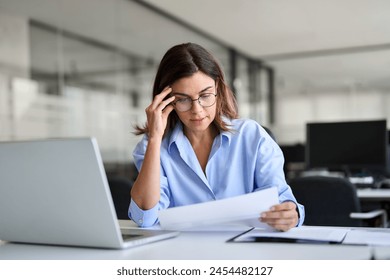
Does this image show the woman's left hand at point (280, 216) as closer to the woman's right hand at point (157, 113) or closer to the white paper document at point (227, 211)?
the white paper document at point (227, 211)

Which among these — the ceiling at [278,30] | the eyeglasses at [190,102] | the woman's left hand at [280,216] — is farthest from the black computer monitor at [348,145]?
the woman's left hand at [280,216]

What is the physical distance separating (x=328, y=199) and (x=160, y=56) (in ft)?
14.8

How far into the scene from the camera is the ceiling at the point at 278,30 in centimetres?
537

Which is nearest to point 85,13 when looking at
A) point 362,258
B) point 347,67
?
point 362,258

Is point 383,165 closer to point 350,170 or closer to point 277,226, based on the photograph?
point 350,170

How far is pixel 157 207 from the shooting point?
1566mm

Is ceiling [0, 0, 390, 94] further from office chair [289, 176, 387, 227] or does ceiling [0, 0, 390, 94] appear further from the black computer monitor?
office chair [289, 176, 387, 227]

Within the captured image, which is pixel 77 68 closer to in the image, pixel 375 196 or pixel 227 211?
pixel 375 196

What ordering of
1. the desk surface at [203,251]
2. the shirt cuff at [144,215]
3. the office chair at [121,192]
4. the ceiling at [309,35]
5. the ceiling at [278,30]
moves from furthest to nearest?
the ceiling at [309,35], the ceiling at [278,30], the office chair at [121,192], the shirt cuff at [144,215], the desk surface at [203,251]

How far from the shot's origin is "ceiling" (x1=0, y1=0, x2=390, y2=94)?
537 cm

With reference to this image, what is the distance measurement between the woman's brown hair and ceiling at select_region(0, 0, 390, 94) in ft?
9.71

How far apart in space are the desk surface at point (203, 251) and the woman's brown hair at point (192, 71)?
605 mm

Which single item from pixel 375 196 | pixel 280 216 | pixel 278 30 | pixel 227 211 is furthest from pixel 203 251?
pixel 278 30

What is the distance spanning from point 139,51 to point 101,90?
47.4 inches
